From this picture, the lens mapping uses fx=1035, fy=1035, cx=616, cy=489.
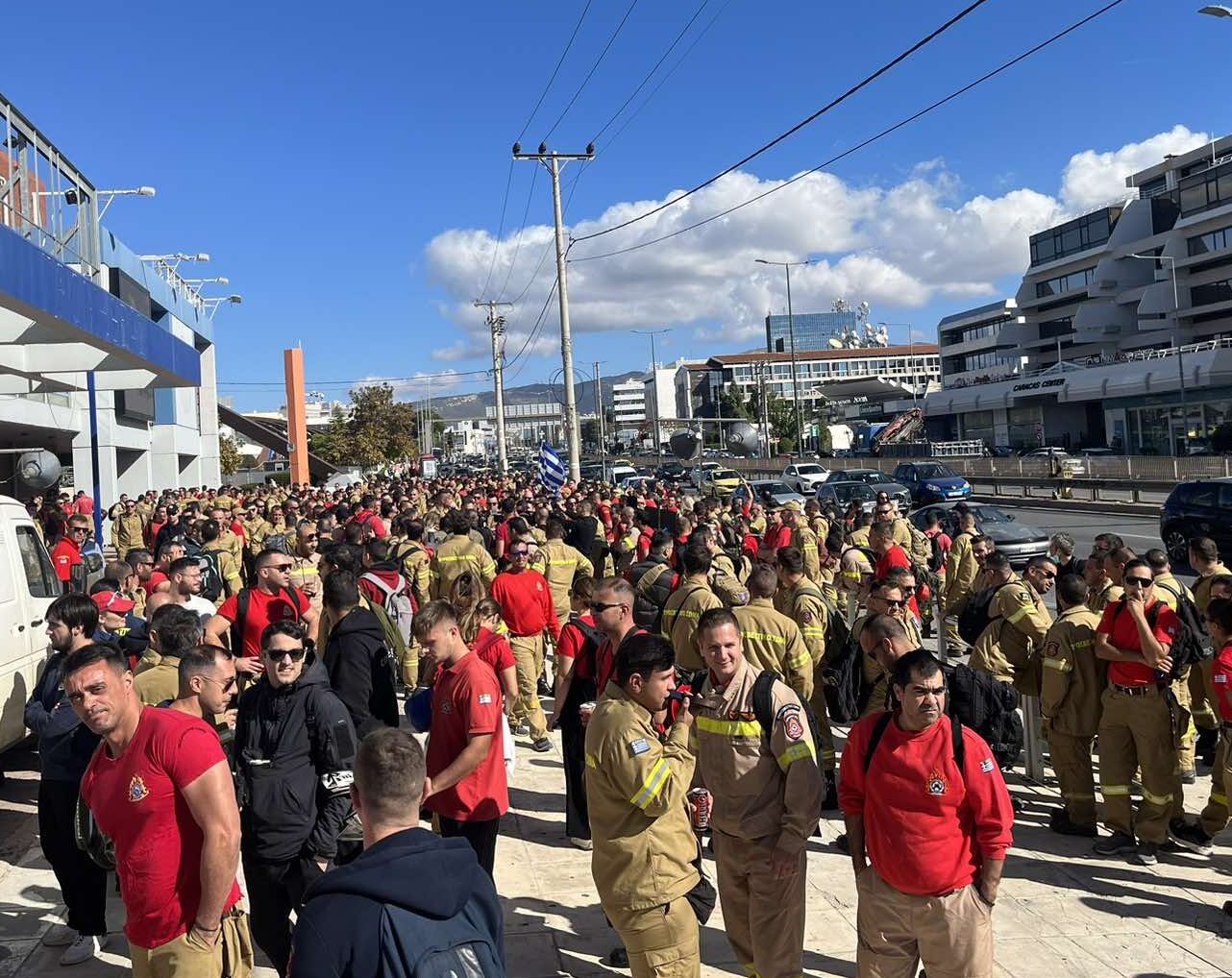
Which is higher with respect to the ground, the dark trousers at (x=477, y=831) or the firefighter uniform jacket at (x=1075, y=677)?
the firefighter uniform jacket at (x=1075, y=677)

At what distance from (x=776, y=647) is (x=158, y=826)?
3474 mm

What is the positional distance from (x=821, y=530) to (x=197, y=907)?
11.1m

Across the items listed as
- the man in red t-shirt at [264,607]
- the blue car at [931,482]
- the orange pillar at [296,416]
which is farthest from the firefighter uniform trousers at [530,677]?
the orange pillar at [296,416]

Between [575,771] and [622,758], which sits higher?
[622,758]

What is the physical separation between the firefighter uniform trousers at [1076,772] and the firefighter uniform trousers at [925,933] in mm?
2992

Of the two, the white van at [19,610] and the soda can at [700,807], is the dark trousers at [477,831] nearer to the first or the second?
the soda can at [700,807]

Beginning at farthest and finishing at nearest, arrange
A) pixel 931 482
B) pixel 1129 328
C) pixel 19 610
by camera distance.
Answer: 1. pixel 1129 328
2. pixel 931 482
3. pixel 19 610

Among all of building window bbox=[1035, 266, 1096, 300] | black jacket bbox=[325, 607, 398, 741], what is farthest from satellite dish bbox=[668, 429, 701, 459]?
building window bbox=[1035, 266, 1096, 300]

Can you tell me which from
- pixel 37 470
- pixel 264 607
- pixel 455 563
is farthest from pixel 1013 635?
pixel 37 470

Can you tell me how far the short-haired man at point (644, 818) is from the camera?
3.88 meters

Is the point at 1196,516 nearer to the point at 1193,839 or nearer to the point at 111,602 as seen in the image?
the point at 1193,839

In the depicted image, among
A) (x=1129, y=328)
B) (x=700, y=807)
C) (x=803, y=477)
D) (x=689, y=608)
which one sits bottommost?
(x=700, y=807)

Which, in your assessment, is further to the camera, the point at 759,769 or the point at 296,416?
the point at 296,416

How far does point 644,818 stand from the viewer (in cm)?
396
